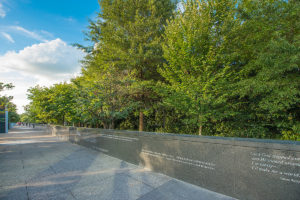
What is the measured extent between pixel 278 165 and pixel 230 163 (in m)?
0.94

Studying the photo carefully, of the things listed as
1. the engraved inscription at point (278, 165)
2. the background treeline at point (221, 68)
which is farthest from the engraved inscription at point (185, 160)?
the background treeline at point (221, 68)

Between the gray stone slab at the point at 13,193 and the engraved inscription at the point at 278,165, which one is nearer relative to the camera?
the engraved inscription at the point at 278,165

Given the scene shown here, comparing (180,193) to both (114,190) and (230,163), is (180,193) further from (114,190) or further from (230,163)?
(114,190)

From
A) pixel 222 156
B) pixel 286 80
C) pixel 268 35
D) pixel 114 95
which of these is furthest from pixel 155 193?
pixel 268 35

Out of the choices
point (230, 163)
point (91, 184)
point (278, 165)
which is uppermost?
point (278, 165)

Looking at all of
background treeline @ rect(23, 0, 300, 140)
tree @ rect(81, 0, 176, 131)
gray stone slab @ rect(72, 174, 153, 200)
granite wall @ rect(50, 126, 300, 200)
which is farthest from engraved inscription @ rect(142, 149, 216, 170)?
tree @ rect(81, 0, 176, 131)

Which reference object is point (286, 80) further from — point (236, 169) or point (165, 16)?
point (165, 16)

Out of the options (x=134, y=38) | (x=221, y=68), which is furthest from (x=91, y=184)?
(x=134, y=38)

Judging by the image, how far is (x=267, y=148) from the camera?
322 centimetres

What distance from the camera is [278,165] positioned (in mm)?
A: 3086

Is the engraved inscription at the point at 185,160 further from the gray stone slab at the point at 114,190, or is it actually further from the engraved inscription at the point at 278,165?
the gray stone slab at the point at 114,190

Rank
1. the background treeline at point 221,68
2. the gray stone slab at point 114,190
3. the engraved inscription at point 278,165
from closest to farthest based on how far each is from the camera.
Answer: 1. the engraved inscription at point 278,165
2. the gray stone slab at point 114,190
3. the background treeline at point 221,68

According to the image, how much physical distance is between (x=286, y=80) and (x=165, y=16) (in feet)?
33.3

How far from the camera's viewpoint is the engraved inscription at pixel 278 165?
2.90m
